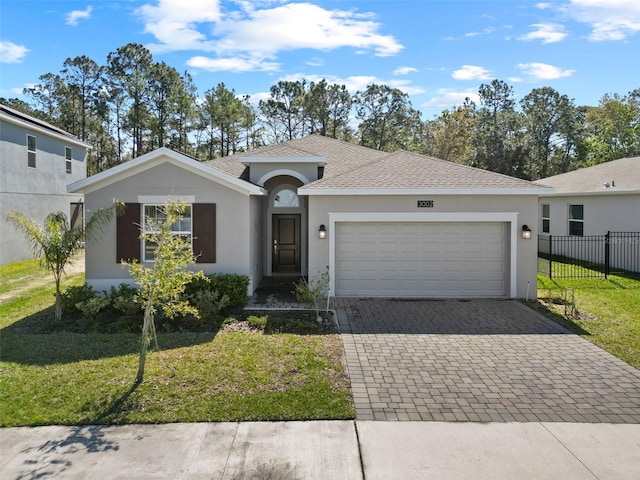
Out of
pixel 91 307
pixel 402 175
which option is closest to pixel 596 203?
pixel 402 175

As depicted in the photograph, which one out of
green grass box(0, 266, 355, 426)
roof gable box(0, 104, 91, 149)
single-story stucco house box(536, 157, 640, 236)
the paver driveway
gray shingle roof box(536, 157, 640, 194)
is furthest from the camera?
roof gable box(0, 104, 91, 149)

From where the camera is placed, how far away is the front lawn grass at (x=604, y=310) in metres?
9.26

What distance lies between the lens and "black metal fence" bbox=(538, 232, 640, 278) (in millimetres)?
17062

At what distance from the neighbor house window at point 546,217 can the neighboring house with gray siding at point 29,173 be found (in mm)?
21722

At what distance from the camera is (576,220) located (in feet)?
69.4

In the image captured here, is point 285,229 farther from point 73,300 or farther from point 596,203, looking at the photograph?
point 596,203

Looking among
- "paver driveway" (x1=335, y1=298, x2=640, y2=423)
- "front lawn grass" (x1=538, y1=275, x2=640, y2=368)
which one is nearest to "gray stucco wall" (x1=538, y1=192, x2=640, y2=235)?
"front lawn grass" (x1=538, y1=275, x2=640, y2=368)

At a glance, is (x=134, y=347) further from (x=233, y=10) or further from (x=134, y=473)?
(x=233, y=10)

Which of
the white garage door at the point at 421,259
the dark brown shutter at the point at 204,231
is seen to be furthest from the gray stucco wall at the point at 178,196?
the white garage door at the point at 421,259

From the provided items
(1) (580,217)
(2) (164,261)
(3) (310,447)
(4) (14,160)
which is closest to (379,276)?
(2) (164,261)

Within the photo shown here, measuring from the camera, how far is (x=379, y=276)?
13125mm

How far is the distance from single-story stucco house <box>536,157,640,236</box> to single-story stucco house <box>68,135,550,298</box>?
673cm

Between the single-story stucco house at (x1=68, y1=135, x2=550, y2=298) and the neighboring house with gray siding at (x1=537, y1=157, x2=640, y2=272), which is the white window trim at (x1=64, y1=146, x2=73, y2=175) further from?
the neighboring house with gray siding at (x1=537, y1=157, x2=640, y2=272)

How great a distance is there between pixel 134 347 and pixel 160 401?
2686 mm
